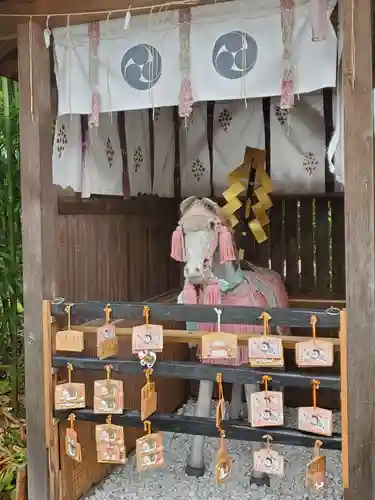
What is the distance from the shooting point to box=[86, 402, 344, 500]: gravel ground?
421 cm

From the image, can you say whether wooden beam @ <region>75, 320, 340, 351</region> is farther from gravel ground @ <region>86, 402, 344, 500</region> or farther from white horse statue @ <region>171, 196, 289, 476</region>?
gravel ground @ <region>86, 402, 344, 500</region>

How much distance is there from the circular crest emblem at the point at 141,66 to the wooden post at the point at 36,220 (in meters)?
0.57

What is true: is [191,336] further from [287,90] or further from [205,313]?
[287,90]

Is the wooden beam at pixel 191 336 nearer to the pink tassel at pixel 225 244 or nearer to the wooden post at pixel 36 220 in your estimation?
the wooden post at pixel 36 220

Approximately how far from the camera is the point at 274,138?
5.53 m

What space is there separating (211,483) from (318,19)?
127 inches

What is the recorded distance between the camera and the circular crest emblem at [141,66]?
3645mm

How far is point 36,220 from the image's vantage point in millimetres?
3830

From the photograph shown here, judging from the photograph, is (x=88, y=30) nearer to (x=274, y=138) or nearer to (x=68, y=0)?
(x=68, y=0)

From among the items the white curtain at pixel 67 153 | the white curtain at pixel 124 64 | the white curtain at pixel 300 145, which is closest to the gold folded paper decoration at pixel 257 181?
the white curtain at pixel 300 145

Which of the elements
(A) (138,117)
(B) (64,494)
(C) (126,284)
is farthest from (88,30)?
(B) (64,494)

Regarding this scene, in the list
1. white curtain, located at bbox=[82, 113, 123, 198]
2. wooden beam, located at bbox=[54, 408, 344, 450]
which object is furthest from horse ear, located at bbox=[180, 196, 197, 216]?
wooden beam, located at bbox=[54, 408, 344, 450]

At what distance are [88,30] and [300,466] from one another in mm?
3544

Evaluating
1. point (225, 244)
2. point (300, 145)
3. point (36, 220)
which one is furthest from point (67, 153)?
point (300, 145)
